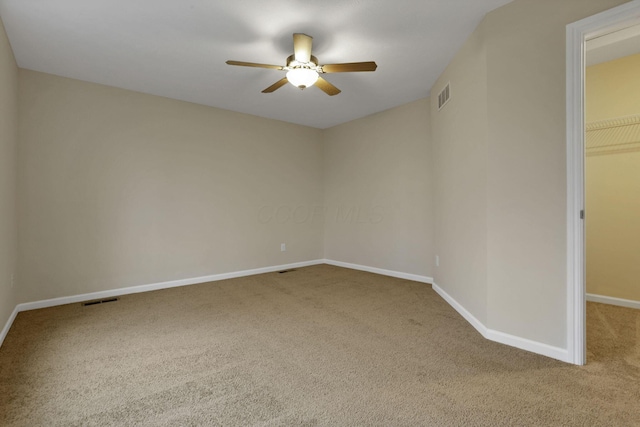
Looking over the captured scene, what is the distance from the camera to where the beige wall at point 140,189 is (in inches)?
128

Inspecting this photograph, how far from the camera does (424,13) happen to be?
2.32 meters

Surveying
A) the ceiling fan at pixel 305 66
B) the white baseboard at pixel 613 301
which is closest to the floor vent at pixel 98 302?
the ceiling fan at pixel 305 66

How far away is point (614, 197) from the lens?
125 inches

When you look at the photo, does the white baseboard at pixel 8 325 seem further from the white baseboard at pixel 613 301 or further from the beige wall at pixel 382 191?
the white baseboard at pixel 613 301

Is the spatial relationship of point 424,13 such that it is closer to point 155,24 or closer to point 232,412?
point 155,24

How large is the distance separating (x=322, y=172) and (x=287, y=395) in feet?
14.6

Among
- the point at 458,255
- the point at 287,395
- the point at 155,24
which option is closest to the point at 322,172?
the point at 458,255

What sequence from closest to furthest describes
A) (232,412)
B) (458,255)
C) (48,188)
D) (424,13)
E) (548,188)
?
1. (232,412)
2. (548,188)
3. (424,13)
4. (458,255)
5. (48,188)

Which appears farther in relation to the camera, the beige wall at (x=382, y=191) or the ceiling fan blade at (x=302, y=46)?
the beige wall at (x=382, y=191)

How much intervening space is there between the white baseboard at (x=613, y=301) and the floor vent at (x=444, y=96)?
266cm

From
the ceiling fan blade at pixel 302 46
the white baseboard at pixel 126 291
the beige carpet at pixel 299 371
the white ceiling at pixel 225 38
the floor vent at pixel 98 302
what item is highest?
the white ceiling at pixel 225 38

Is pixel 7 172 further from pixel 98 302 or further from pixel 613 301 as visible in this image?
pixel 613 301

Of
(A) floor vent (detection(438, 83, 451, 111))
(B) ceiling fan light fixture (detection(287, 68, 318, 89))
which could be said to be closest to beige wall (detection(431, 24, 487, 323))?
(A) floor vent (detection(438, 83, 451, 111))

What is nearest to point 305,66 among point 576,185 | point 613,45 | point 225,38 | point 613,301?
point 225,38
